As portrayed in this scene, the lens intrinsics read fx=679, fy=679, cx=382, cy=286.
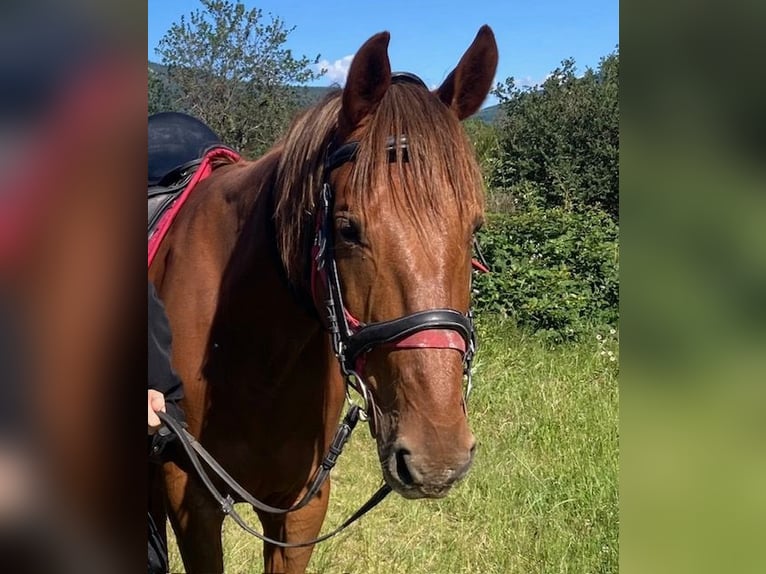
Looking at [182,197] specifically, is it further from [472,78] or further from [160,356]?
[472,78]

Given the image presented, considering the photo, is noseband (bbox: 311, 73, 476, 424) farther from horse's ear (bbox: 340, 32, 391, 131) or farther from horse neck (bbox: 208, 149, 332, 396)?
horse neck (bbox: 208, 149, 332, 396)

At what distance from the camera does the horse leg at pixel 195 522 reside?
6.55 ft

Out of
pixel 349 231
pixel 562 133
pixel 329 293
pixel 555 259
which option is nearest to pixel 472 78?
pixel 349 231

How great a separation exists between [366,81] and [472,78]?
286mm

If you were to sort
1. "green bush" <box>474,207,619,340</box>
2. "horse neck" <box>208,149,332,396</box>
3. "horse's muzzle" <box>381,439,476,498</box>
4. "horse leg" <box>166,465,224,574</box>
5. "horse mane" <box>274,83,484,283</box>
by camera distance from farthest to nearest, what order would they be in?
1. "green bush" <box>474,207,619,340</box>
2. "horse leg" <box>166,465,224,574</box>
3. "horse neck" <box>208,149,332,396</box>
4. "horse mane" <box>274,83,484,283</box>
5. "horse's muzzle" <box>381,439,476,498</box>

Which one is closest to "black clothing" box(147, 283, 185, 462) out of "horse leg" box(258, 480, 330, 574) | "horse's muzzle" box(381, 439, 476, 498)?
"horse's muzzle" box(381, 439, 476, 498)

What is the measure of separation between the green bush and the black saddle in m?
3.87

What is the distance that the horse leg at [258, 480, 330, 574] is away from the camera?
2.20 m

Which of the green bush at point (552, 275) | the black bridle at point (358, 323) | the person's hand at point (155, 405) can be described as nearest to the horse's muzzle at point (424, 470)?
the black bridle at point (358, 323)

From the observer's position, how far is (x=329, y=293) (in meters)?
1.51
